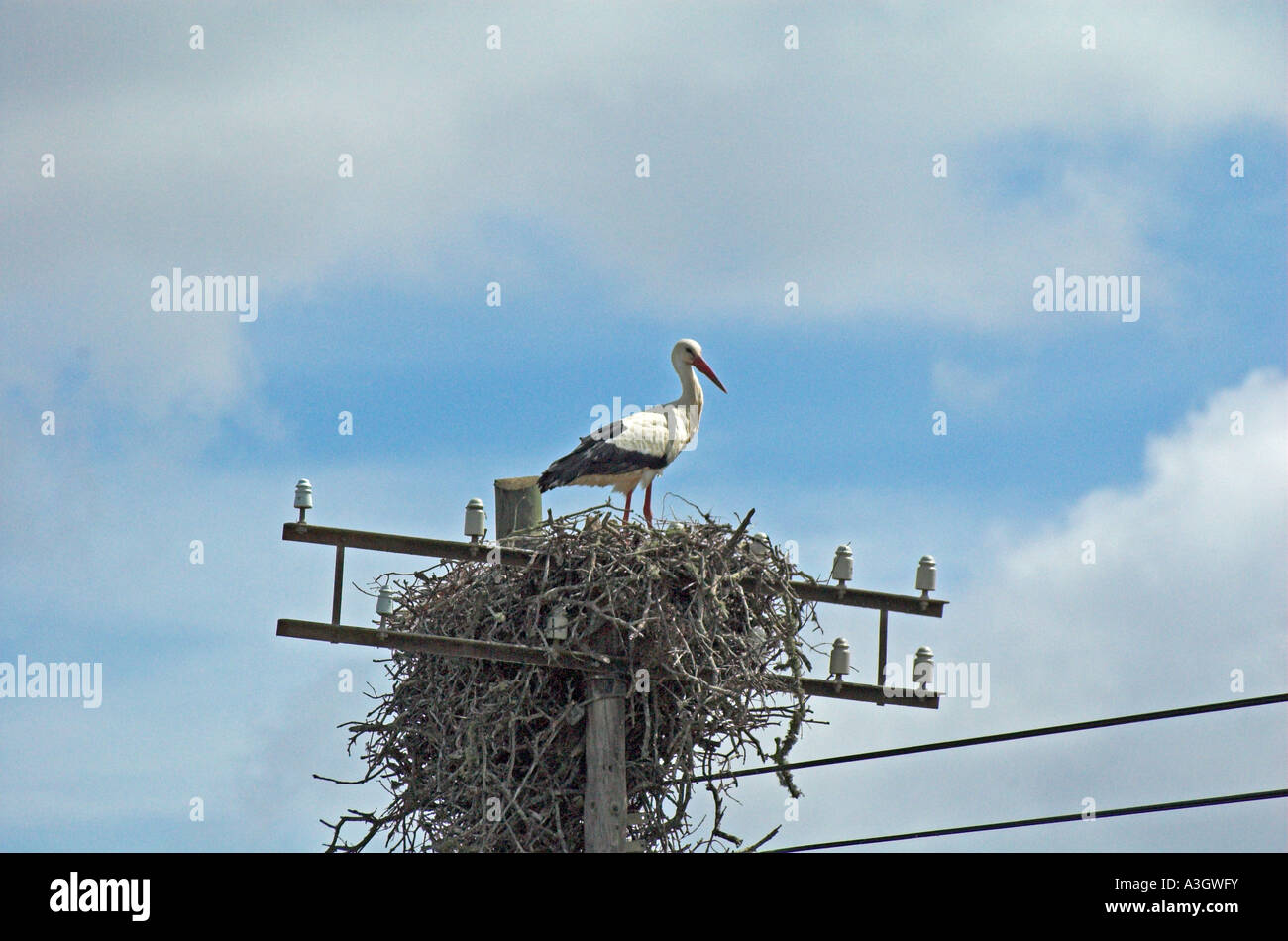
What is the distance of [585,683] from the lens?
11.8 meters

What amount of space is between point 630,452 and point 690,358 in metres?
1.61

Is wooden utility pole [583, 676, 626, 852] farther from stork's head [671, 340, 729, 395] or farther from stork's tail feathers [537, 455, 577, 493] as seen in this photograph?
stork's head [671, 340, 729, 395]

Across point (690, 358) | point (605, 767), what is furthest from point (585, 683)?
point (690, 358)

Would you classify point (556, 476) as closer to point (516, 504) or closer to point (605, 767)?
point (516, 504)

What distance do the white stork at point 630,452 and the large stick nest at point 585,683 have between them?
1078 mm

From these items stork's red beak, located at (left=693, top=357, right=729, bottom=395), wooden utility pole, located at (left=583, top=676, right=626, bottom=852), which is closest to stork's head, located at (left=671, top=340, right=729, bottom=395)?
stork's red beak, located at (left=693, top=357, right=729, bottom=395)

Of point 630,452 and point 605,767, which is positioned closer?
point 605,767

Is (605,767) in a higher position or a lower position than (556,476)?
lower

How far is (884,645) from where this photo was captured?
39.6 feet

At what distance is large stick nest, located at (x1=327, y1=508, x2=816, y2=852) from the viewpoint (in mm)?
11422
